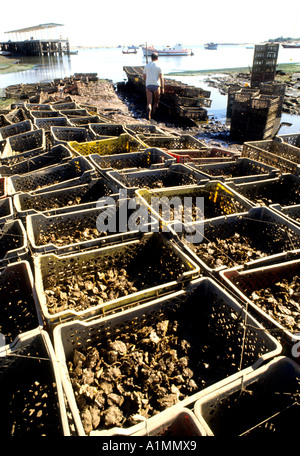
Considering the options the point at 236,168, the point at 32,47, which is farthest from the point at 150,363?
the point at 32,47

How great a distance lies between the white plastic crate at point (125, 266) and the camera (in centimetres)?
293

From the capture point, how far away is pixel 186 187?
4.96 m

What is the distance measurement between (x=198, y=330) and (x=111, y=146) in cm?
530

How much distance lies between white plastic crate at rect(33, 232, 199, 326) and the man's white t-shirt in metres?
10.0

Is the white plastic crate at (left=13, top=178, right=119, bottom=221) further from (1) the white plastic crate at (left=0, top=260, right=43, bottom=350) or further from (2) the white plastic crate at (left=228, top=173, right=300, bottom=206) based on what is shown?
(2) the white plastic crate at (left=228, top=173, right=300, bottom=206)

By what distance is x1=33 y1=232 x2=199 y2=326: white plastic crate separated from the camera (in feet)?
9.61

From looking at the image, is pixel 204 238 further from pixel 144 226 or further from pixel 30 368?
pixel 30 368

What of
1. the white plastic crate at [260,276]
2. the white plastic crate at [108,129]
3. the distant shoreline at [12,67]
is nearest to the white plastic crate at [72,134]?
the white plastic crate at [108,129]

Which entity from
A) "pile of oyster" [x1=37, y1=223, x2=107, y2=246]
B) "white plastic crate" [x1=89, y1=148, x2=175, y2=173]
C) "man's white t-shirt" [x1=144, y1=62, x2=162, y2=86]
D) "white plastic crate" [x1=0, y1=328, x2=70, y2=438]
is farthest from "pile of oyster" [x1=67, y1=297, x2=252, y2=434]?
"man's white t-shirt" [x1=144, y1=62, x2=162, y2=86]

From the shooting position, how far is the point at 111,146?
7266mm

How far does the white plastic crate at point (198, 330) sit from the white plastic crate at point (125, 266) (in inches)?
3.9

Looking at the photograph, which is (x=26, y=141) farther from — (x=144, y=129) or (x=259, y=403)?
(x=259, y=403)

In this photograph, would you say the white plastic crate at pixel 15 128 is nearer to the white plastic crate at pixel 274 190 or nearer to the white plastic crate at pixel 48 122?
the white plastic crate at pixel 48 122
